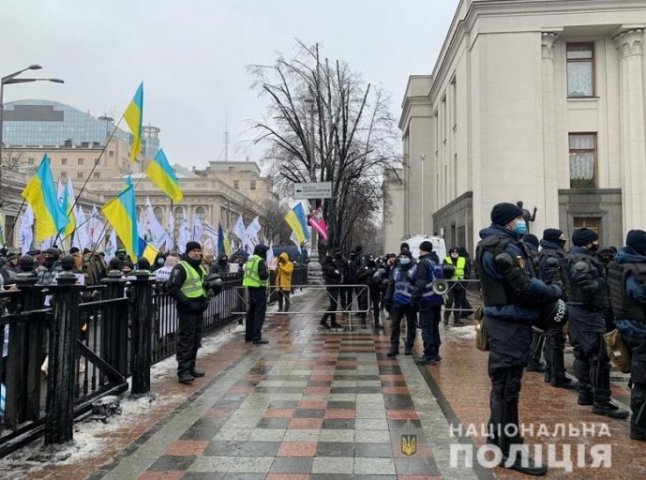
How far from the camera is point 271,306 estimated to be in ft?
61.6

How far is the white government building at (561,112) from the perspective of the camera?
27.0 m

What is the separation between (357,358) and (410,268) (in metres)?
1.82

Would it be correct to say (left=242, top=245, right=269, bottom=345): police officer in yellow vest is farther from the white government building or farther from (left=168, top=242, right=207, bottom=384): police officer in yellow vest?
the white government building

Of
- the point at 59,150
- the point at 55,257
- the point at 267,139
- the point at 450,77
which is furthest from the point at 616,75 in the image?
the point at 59,150

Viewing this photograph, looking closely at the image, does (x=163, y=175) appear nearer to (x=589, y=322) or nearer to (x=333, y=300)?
(x=333, y=300)

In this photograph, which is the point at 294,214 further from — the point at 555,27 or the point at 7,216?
the point at 7,216

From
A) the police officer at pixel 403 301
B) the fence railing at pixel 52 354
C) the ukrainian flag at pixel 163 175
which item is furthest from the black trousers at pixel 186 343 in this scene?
the ukrainian flag at pixel 163 175

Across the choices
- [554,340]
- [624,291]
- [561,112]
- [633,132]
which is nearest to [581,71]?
[561,112]

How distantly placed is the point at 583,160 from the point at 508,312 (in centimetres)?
2718

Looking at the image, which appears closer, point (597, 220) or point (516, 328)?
point (516, 328)

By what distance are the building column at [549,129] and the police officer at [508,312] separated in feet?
81.5

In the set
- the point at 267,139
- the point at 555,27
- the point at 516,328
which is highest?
the point at 555,27

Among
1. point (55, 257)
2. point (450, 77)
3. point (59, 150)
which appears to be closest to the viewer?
point (55, 257)

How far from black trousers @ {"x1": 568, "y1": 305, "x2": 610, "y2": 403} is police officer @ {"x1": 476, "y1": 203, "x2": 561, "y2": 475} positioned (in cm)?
195
